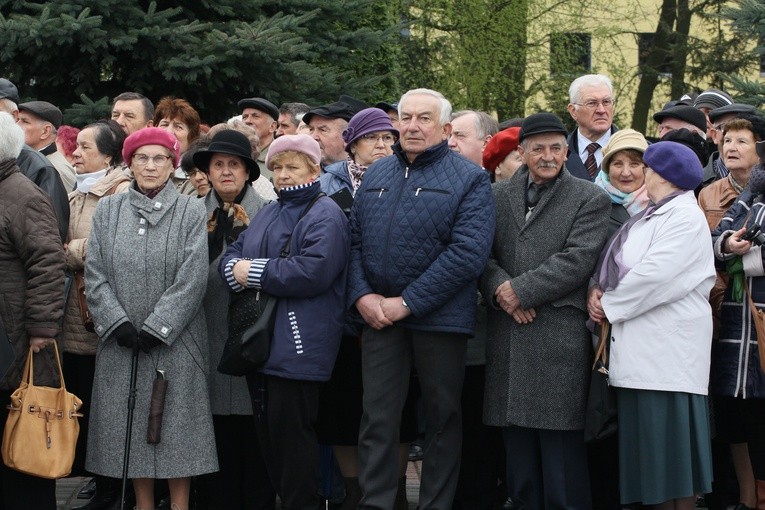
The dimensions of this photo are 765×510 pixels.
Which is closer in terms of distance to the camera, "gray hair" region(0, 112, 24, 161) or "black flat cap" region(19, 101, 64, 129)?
"gray hair" region(0, 112, 24, 161)

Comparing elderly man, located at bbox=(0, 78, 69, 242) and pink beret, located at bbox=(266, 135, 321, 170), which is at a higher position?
pink beret, located at bbox=(266, 135, 321, 170)

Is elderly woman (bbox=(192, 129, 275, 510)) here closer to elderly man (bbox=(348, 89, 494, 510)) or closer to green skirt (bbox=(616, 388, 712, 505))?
elderly man (bbox=(348, 89, 494, 510))

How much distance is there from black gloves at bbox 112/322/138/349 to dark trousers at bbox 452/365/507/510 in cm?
193

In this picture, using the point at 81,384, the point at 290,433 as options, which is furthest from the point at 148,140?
the point at 290,433

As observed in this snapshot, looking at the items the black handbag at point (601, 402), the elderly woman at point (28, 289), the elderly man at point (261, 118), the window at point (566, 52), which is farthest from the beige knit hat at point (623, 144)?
the window at point (566, 52)

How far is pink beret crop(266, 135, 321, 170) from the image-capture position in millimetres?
6473

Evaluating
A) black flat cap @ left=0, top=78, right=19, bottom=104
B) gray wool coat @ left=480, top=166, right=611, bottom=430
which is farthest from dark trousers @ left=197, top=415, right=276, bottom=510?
black flat cap @ left=0, top=78, right=19, bottom=104

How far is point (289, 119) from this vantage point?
957 cm

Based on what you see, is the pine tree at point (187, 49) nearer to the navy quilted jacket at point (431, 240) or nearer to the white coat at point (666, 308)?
the navy quilted jacket at point (431, 240)

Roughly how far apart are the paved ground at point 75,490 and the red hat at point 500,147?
219 cm

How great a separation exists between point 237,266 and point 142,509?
5.16ft

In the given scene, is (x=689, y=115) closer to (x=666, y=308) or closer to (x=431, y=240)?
(x=666, y=308)

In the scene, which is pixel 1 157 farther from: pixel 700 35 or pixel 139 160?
pixel 700 35

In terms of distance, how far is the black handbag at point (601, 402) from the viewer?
6.12m
